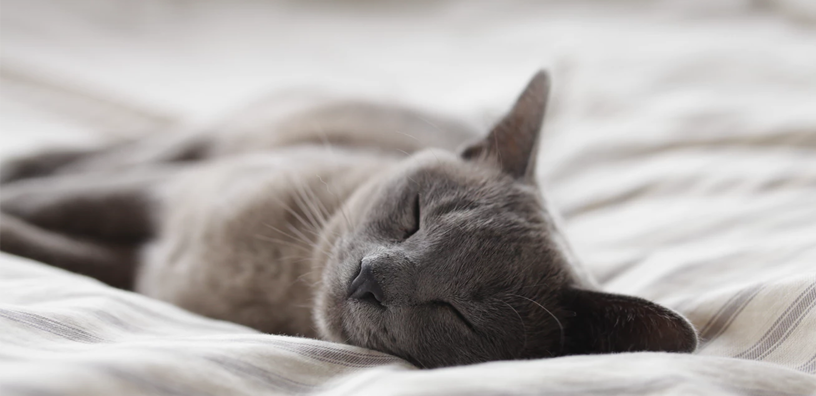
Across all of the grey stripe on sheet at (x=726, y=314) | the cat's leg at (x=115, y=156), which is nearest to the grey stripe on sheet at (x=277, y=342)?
the grey stripe on sheet at (x=726, y=314)

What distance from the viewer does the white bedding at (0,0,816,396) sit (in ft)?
2.03

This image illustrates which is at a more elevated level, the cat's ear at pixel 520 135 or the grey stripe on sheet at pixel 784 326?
the cat's ear at pixel 520 135

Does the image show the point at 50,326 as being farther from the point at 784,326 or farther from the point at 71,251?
the point at 784,326

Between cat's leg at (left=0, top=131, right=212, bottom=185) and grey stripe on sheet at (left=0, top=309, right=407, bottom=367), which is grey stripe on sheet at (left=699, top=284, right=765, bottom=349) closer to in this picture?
grey stripe on sheet at (left=0, top=309, right=407, bottom=367)

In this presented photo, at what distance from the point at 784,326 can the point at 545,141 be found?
1128 mm

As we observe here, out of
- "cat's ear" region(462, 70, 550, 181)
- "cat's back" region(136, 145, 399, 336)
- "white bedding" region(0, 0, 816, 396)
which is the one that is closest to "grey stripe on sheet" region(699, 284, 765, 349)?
"white bedding" region(0, 0, 816, 396)

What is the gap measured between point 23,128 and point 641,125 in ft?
5.38

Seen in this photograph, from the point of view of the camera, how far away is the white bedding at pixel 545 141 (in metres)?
0.62

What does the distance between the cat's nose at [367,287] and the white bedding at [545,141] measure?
11 cm

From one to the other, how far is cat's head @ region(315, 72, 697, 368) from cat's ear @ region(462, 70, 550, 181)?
2.4 inches

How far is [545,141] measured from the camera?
1875 millimetres

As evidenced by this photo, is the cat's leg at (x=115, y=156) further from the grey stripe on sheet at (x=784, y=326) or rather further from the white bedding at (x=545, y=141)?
the grey stripe on sheet at (x=784, y=326)

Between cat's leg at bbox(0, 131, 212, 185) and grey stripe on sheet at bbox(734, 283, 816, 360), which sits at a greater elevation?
cat's leg at bbox(0, 131, 212, 185)

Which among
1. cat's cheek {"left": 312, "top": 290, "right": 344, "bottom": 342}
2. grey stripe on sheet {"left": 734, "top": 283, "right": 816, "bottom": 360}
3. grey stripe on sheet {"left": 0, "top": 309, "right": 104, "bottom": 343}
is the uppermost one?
grey stripe on sheet {"left": 0, "top": 309, "right": 104, "bottom": 343}
